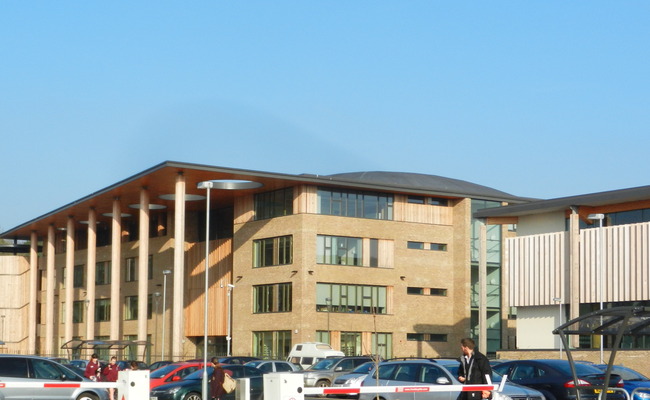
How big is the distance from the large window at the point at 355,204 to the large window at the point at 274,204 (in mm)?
2005

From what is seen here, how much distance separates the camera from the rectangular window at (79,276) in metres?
91.4

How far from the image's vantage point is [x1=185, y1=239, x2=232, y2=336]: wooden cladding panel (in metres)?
74.6

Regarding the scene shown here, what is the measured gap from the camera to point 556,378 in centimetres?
2609

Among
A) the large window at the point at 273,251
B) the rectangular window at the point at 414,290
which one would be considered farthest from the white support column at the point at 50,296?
the rectangular window at the point at 414,290

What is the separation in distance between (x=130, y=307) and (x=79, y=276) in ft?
35.8

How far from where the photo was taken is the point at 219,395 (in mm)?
27188

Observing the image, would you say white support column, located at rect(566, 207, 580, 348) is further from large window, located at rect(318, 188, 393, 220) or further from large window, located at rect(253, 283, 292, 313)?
large window, located at rect(253, 283, 292, 313)

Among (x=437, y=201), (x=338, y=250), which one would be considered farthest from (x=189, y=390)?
(x=437, y=201)

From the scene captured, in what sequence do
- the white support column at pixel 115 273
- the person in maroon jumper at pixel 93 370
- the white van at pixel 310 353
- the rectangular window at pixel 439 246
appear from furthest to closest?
the rectangular window at pixel 439 246 → the white support column at pixel 115 273 → the white van at pixel 310 353 → the person in maroon jumper at pixel 93 370

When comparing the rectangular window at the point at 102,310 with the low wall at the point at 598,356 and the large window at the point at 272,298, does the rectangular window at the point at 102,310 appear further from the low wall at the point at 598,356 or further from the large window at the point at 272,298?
the low wall at the point at 598,356

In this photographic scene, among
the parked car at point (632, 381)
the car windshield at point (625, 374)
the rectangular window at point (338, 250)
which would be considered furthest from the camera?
the rectangular window at point (338, 250)

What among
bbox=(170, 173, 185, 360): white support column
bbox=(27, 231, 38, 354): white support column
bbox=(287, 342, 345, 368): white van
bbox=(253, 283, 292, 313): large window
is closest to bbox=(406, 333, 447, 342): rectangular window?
bbox=(253, 283, 292, 313): large window

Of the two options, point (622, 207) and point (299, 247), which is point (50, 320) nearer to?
point (299, 247)

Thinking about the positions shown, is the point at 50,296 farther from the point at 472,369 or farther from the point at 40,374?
the point at 472,369
